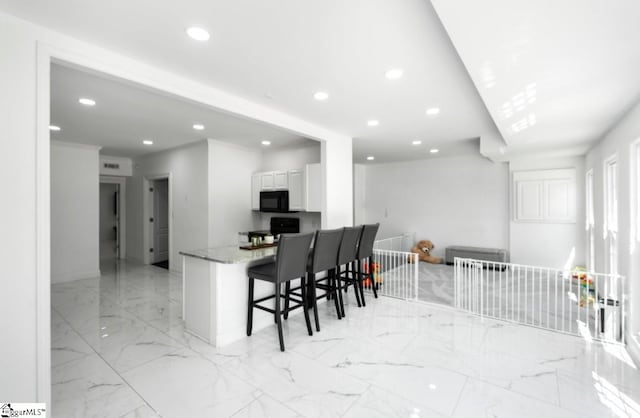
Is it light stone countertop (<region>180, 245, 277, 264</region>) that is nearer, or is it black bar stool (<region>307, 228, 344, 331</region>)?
light stone countertop (<region>180, 245, 277, 264</region>)

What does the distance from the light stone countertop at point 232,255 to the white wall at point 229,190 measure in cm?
209

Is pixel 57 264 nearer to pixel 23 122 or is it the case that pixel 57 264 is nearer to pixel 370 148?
pixel 23 122

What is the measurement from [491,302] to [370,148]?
10.9 feet

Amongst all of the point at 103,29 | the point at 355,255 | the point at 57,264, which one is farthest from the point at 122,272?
the point at 103,29

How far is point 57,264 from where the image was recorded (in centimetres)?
520

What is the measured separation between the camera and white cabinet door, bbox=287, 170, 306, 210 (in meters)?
4.90

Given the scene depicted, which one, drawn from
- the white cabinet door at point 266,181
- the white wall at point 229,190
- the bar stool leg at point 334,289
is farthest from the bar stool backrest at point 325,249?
the white wall at point 229,190

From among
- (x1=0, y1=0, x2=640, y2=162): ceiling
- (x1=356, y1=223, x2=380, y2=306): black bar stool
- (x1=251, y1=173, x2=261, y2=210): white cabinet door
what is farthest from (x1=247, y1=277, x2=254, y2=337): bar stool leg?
(x1=251, y1=173, x2=261, y2=210): white cabinet door

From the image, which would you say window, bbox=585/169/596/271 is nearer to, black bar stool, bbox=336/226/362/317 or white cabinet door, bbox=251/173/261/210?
black bar stool, bbox=336/226/362/317

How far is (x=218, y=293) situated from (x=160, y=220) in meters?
4.93

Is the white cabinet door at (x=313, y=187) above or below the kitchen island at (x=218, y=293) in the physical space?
above

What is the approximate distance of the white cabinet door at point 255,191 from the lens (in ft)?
18.9

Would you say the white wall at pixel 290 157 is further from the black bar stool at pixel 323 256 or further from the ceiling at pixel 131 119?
the black bar stool at pixel 323 256

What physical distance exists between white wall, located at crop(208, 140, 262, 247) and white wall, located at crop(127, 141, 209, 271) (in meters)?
0.13
